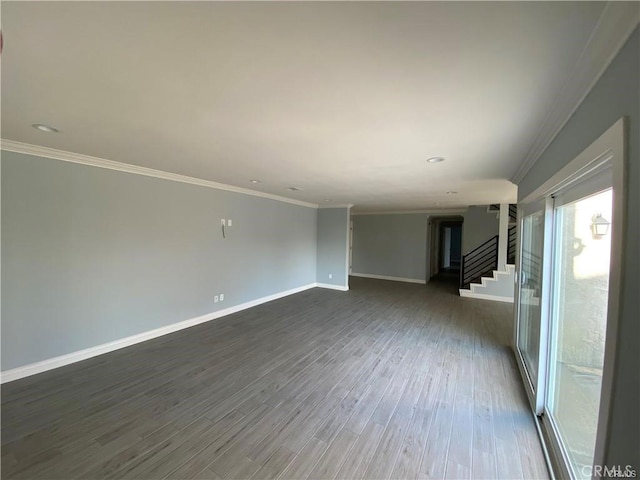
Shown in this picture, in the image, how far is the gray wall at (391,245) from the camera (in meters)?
8.66

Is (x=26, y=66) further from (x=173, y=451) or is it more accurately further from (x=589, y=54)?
(x=589, y=54)

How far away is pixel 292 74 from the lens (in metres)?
1.38

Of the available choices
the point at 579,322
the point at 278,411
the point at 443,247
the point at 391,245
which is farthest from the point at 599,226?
the point at 443,247

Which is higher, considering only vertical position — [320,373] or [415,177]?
[415,177]

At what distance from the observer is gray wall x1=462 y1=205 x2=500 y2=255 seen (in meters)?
8.12

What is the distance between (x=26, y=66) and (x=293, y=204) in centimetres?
543

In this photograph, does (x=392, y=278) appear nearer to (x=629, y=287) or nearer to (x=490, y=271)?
(x=490, y=271)

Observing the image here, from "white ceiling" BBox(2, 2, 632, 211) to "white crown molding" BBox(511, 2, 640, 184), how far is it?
4cm

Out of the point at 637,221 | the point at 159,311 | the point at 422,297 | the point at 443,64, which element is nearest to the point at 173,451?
the point at 159,311

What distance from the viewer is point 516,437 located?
6.75ft

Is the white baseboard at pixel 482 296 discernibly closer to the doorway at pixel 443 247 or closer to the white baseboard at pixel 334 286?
the doorway at pixel 443 247

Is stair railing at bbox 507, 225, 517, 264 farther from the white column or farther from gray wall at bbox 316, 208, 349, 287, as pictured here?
gray wall at bbox 316, 208, 349, 287

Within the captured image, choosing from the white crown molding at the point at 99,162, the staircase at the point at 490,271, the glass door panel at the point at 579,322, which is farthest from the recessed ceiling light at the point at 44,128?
the staircase at the point at 490,271

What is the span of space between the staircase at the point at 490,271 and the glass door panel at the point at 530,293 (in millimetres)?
3561
